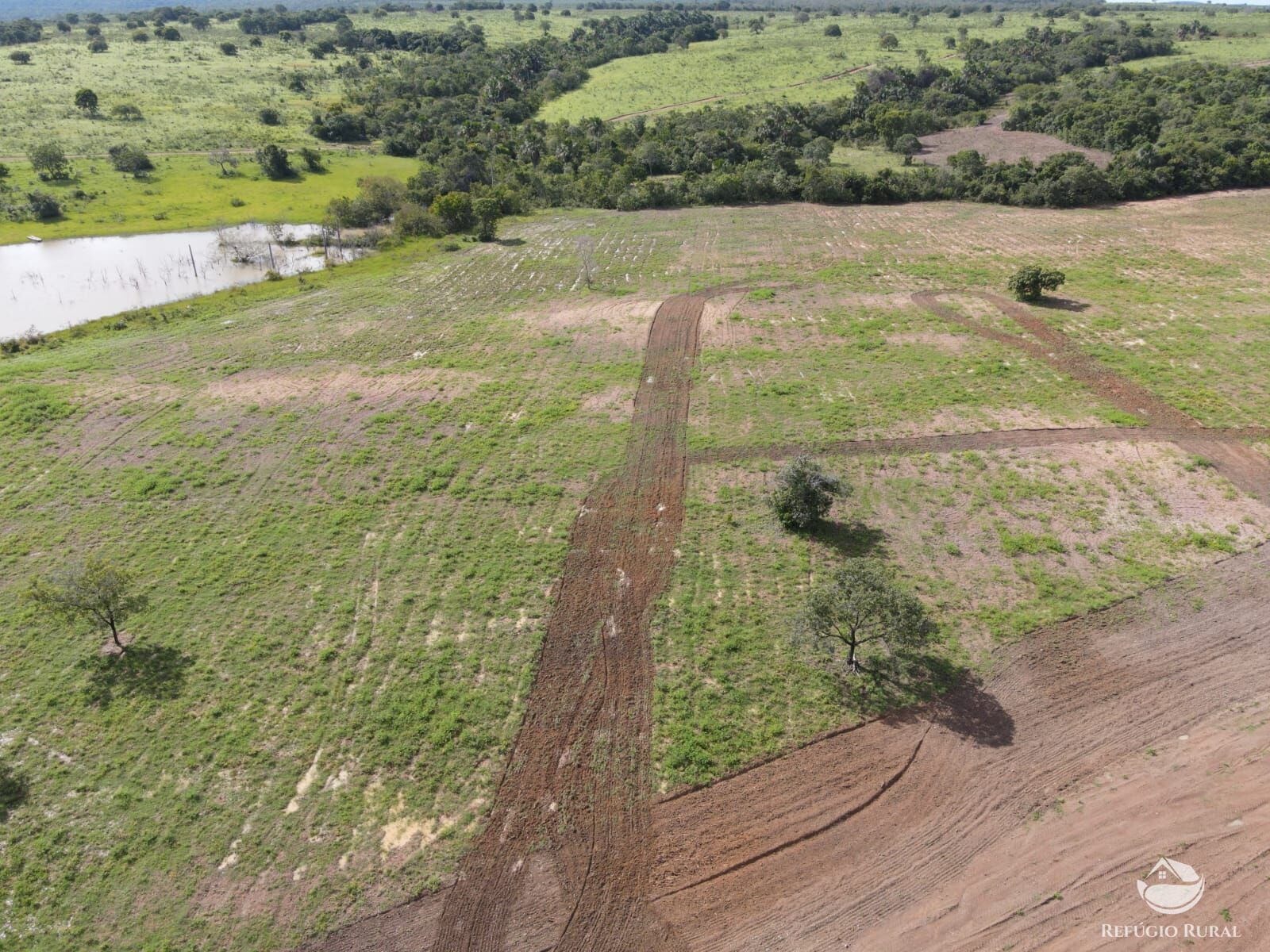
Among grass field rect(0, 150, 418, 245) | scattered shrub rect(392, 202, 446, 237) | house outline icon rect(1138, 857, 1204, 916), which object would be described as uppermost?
grass field rect(0, 150, 418, 245)

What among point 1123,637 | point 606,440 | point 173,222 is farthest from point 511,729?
point 173,222

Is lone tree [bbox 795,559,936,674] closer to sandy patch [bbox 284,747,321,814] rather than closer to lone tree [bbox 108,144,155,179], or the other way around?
sandy patch [bbox 284,747,321,814]

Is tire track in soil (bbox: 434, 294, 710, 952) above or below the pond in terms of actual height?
below

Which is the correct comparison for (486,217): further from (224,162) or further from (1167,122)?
(1167,122)

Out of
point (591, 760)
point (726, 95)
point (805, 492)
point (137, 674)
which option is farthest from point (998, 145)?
point (137, 674)

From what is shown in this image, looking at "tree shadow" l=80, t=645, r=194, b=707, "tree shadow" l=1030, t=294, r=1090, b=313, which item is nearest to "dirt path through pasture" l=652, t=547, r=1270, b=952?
"tree shadow" l=80, t=645, r=194, b=707

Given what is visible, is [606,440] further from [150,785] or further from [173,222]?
[173,222]

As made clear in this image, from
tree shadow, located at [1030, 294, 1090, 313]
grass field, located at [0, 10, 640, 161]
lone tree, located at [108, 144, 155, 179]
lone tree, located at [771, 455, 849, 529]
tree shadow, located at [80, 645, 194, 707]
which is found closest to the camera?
tree shadow, located at [80, 645, 194, 707]

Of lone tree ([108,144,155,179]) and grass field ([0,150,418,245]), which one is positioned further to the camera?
lone tree ([108,144,155,179])
